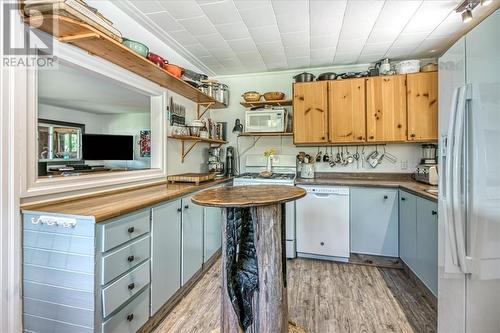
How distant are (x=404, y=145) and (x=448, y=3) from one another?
1638 millimetres

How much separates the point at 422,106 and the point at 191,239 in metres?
2.92

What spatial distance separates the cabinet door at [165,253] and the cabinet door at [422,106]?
9.01ft

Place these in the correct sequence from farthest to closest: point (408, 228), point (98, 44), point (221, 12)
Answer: point (408, 228), point (221, 12), point (98, 44)

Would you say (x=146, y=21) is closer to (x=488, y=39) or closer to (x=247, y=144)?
(x=247, y=144)

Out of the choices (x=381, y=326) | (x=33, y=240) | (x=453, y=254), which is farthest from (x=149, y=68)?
(x=381, y=326)

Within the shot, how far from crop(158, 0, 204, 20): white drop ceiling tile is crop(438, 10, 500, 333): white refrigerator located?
1.85 m

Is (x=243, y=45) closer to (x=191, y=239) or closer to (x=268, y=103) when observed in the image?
(x=268, y=103)

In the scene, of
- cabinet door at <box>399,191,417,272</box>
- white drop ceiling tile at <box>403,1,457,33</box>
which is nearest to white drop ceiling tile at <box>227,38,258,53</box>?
white drop ceiling tile at <box>403,1,457,33</box>

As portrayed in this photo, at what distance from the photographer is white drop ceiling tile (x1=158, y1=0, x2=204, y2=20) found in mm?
1995

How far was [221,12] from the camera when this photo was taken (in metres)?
2.14

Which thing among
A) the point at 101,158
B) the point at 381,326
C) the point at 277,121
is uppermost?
the point at 277,121

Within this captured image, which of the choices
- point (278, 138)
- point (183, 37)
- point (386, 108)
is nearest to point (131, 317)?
point (183, 37)

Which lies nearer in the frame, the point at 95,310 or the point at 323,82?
the point at 95,310

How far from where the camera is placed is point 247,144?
3.79 m
